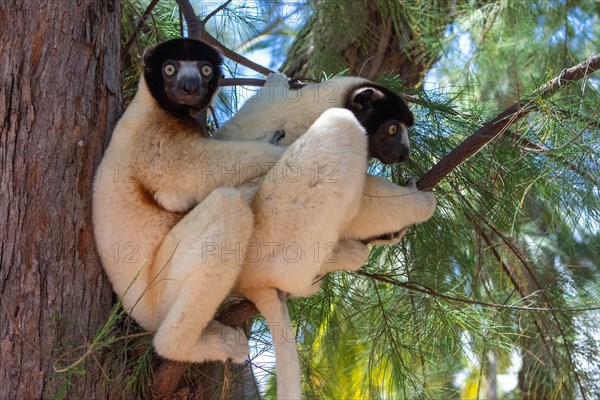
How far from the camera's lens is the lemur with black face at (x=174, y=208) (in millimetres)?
3697

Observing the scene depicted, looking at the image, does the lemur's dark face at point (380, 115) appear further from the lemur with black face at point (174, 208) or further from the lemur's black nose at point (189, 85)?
the lemur's black nose at point (189, 85)

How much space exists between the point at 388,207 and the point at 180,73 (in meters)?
1.35

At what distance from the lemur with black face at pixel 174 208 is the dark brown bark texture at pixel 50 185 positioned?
135 mm

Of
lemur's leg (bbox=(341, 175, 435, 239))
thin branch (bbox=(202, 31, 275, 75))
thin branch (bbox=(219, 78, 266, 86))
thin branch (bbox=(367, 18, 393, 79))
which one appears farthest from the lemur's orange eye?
thin branch (bbox=(367, 18, 393, 79))

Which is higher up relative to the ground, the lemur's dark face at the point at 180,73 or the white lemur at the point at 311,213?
the lemur's dark face at the point at 180,73

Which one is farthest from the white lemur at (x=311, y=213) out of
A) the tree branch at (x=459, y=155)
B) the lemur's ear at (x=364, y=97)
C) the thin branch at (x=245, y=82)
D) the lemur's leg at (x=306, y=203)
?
the thin branch at (x=245, y=82)

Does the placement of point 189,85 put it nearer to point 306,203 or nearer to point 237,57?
point 306,203

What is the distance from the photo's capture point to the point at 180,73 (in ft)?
13.9

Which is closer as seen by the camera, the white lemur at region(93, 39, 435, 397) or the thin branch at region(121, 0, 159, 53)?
the white lemur at region(93, 39, 435, 397)

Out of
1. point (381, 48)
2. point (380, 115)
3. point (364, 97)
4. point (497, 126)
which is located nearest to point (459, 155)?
point (497, 126)

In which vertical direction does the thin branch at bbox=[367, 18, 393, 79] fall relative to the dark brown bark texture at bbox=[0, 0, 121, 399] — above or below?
above

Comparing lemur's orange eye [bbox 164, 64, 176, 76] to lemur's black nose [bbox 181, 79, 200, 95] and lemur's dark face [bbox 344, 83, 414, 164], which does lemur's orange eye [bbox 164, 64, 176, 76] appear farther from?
lemur's dark face [bbox 344, 83, 414, 164]

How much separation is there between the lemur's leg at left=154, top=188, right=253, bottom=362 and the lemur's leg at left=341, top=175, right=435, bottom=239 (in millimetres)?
810

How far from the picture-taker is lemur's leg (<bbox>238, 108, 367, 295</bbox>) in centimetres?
379
